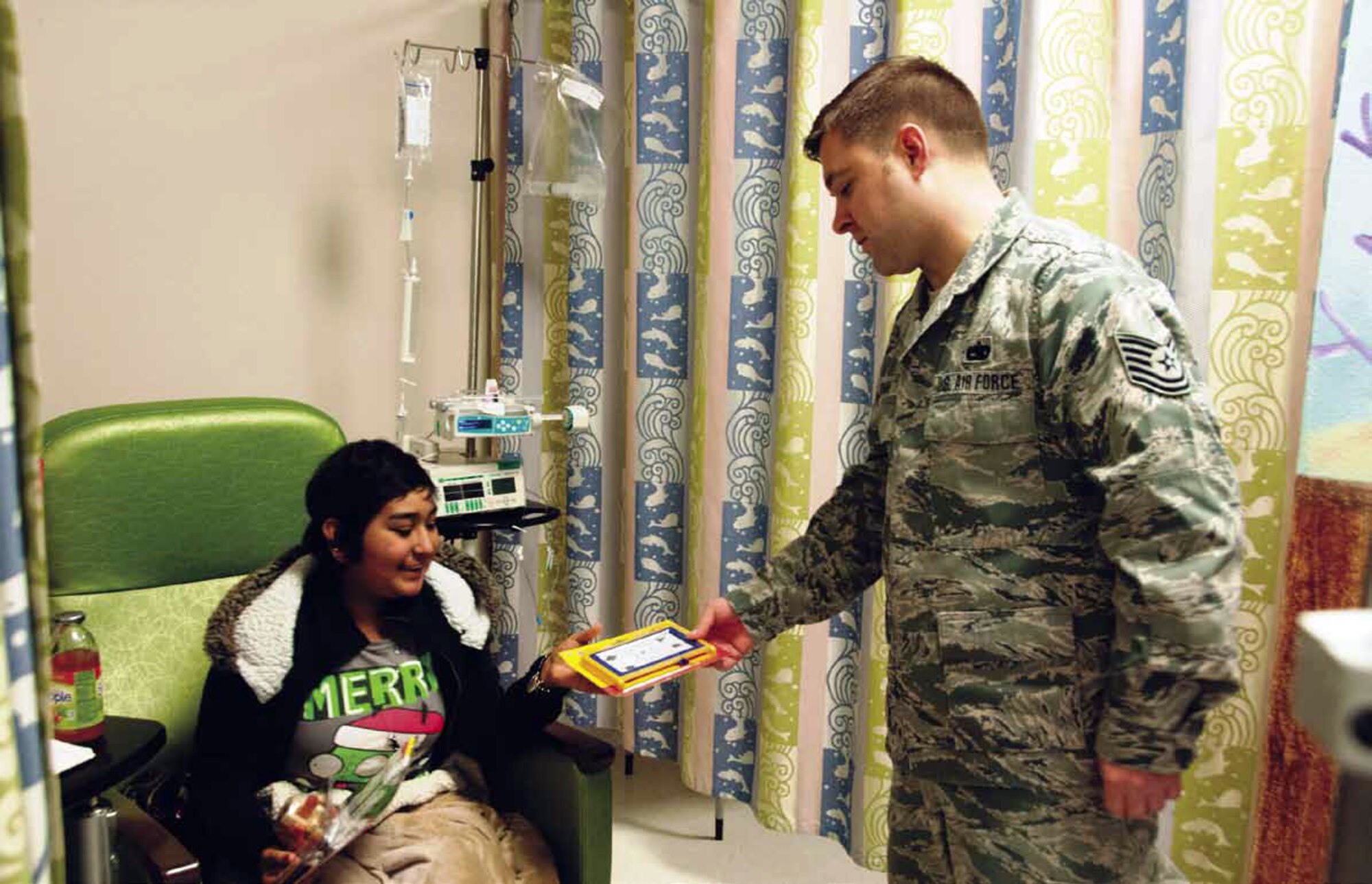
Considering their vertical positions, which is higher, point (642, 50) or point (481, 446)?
point (642, 50)

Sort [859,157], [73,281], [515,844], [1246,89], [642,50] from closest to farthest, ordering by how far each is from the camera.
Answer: [859,157] < [515,844] < [1246,89] < [73,281] < [642,50]

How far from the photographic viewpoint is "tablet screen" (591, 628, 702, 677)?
1.57m

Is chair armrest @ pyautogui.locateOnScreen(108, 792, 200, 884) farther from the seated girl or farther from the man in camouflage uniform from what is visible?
the man in camouflage uniform

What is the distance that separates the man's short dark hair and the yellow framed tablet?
80 cm

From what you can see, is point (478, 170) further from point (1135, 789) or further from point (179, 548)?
point (1135, 789)

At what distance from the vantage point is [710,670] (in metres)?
2.46

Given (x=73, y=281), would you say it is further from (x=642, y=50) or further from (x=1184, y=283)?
(x=1184, y=283)

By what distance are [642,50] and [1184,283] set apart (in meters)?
1.26

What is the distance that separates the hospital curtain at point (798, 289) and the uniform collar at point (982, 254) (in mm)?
682

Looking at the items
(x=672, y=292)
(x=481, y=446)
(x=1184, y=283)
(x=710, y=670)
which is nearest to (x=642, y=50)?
(x=672, y=292)

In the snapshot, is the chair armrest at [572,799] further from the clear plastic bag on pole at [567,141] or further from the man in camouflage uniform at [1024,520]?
the clear plastic bag on pole at [567,141]

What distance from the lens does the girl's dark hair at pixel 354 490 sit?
5.38ft

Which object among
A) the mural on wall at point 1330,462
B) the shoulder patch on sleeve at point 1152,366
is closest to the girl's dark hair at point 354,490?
the shoulder patch on sleeve at point 1152,366

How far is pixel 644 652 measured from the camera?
1.62 meters
